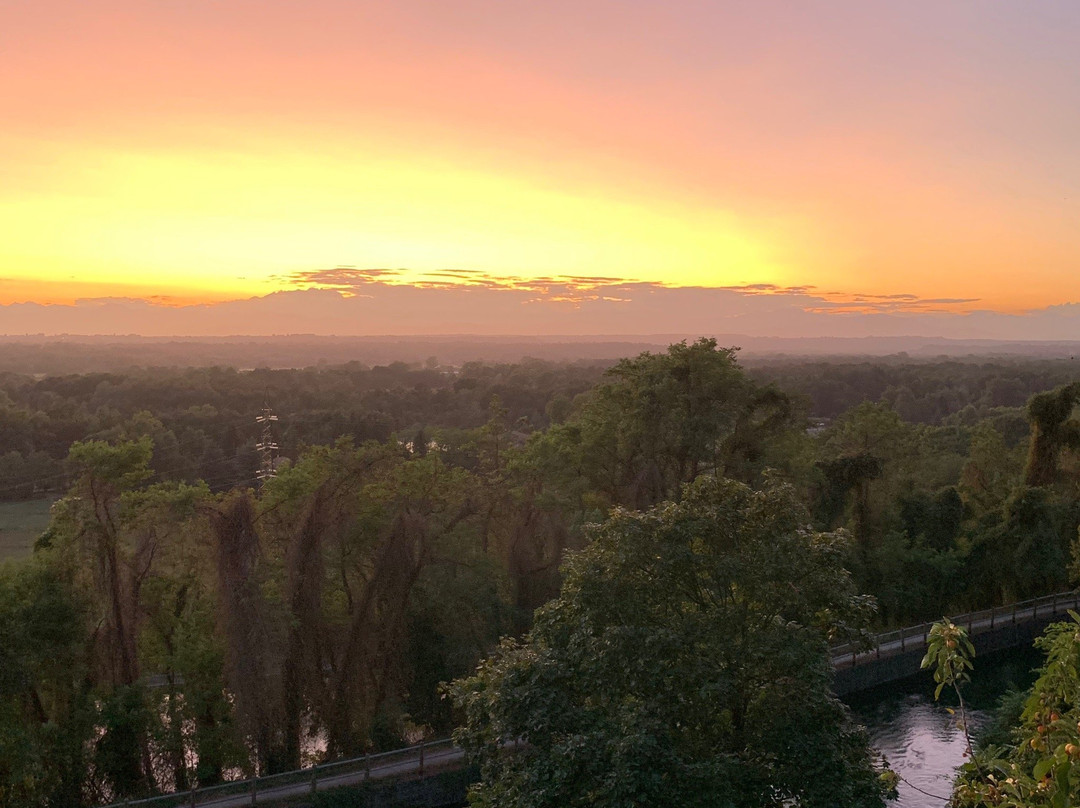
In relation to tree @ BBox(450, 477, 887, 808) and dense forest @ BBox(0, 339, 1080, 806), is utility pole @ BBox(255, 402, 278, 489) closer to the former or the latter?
dense forest @ BBox(0, 339, 1080, 806)

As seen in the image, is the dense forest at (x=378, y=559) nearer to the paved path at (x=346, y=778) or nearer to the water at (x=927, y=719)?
the paved path at (x=346, y=778)

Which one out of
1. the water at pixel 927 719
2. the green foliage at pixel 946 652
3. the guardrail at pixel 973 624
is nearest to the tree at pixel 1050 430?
the guardrail at pixel 973 624

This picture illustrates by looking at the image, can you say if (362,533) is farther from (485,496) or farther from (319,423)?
(319,423)

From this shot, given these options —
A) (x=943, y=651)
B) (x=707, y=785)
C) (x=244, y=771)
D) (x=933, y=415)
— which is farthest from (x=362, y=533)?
(x=933, y=415)

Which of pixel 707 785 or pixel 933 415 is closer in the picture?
pixel 707 785

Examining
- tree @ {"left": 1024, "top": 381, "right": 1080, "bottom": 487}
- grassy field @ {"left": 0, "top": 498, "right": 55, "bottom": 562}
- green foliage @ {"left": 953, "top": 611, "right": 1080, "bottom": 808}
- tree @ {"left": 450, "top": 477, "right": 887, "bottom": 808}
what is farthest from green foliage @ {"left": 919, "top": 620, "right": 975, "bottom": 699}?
grassy field @ {"left": 0, "top": 498, "right": 55, "bottom": 562}

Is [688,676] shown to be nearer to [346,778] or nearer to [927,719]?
[346,778]
